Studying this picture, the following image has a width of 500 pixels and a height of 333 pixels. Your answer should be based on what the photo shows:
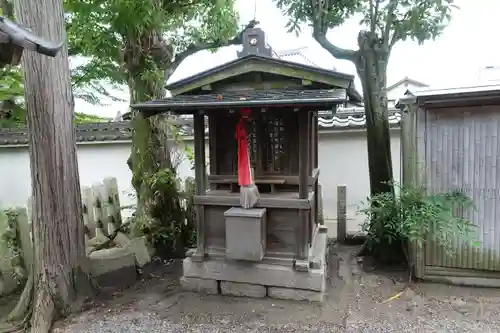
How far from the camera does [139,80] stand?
702 cm

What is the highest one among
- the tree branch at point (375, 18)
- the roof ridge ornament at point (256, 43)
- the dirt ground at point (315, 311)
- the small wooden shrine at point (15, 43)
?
the tree branch at point (375, 18)

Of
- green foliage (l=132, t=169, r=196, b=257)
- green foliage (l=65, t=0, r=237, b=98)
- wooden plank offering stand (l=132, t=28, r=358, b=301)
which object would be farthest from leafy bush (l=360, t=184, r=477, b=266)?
green foliage (l=65, t=0, r=237, b=98)

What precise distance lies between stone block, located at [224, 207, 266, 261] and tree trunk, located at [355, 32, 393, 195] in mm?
2677

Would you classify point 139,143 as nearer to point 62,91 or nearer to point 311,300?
point 62,91

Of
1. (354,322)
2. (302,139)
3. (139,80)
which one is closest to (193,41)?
(139,80)

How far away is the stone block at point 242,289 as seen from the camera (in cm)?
544

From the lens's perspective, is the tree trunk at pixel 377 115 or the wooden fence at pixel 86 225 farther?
the tree trunk at pixel 377 115

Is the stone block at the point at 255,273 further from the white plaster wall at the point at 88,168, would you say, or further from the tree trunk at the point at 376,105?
the white plaster wall at the point at 88,168

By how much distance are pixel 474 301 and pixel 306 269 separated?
7.83 feet

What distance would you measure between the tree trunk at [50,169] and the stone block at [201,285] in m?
1.56

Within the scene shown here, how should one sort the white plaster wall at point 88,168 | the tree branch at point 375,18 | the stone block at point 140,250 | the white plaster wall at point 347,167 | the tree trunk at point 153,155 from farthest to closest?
the white plaster wall at point 88,168 < the white plaster wall at point 347,167 < the tree trunk at point 153,155 < the stone block at point 140,250 < the tree branch at point 375,18

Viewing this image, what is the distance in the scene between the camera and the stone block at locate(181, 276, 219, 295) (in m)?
5.61

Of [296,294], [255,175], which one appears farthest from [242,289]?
[255,175]

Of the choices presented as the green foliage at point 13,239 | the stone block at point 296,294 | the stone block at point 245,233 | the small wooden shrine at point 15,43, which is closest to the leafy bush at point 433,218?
the stone block at point 296,294
